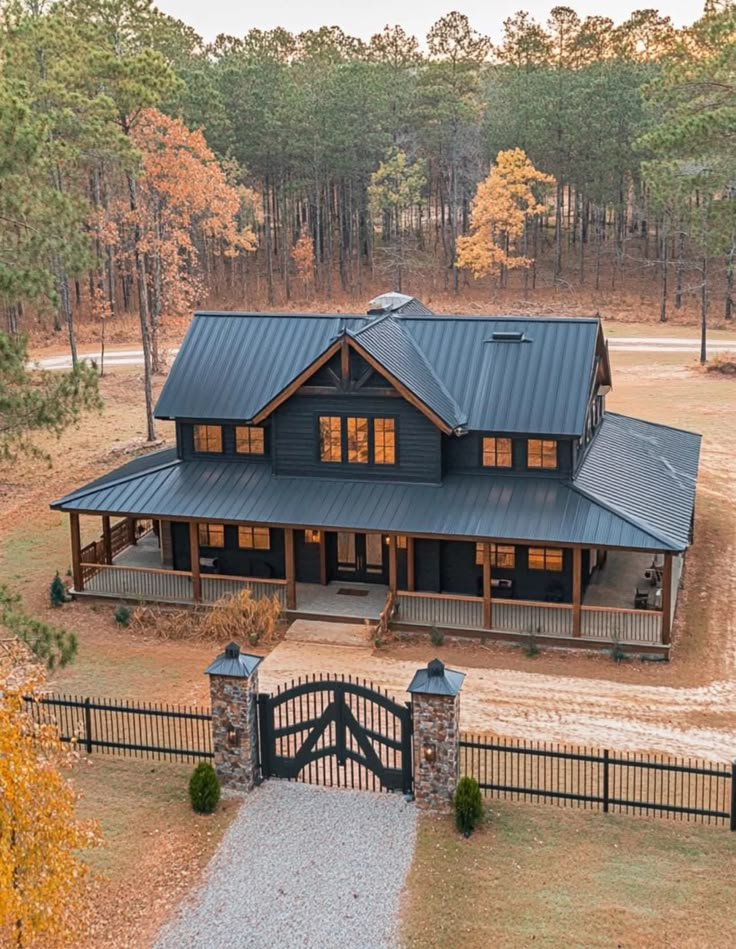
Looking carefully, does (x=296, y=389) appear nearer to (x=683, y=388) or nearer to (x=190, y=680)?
(x=190, y=680)

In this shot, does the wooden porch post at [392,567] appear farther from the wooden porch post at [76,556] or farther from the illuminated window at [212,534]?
the wooden porch post at [76,556]

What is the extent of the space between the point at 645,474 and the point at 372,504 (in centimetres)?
799

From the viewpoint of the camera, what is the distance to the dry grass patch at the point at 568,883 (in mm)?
15031

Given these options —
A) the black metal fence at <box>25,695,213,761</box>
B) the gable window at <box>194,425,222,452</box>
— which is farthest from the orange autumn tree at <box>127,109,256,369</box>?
the black metal fence at <box>25,695,213,761</box>

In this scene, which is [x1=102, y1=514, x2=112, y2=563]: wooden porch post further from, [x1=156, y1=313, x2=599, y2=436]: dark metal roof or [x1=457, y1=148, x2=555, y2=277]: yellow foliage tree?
[x1=457, y1=148, x2=555, y2=277]: yellow foliage tree

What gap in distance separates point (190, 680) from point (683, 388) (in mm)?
37900

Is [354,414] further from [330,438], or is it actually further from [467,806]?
[467,806]

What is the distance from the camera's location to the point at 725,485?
3931 centimetres

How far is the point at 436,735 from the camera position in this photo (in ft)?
59.0

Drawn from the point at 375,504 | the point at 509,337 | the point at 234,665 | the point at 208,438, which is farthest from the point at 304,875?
the point at 509,337

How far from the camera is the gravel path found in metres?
15.1

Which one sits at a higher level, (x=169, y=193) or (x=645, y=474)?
(x=169, y=193)

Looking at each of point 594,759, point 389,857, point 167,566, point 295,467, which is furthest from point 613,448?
point 389,857

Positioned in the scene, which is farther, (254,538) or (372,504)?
(254,538)
